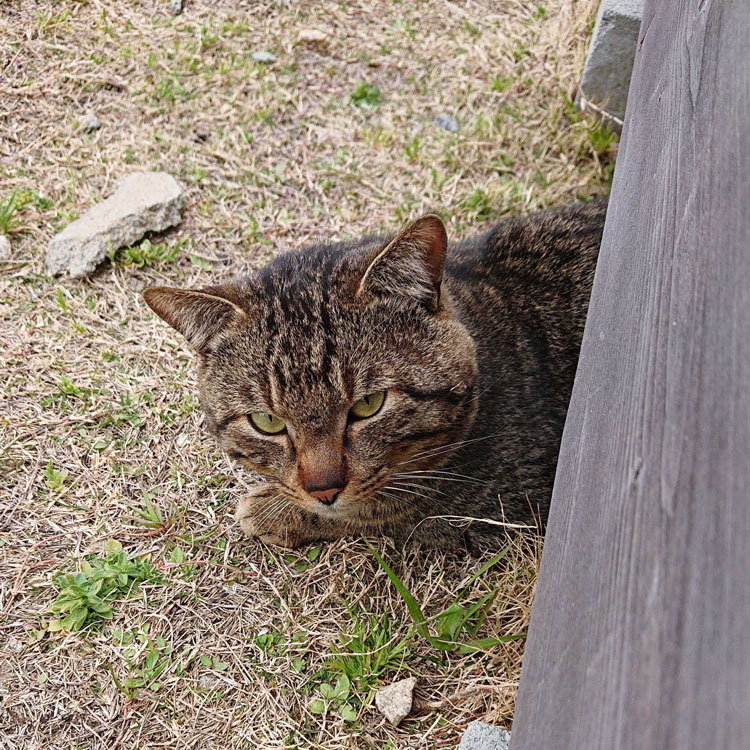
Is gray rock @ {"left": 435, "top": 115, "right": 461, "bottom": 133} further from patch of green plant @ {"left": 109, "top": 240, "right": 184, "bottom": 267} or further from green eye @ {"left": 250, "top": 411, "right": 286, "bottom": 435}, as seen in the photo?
green eye @ {"left": 250, "top": 411, "right": 286, "bottom": 435}

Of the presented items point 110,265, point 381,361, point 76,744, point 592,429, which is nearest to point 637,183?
point 592,429

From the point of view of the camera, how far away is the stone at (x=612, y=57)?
13.3ft

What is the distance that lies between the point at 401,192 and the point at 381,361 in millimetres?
2081

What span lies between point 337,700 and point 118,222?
2.67 metres

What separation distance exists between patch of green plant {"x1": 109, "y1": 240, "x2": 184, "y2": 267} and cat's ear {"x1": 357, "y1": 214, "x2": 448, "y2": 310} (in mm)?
1832

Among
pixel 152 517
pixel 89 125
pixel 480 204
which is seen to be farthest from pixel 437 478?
pixel 89 125

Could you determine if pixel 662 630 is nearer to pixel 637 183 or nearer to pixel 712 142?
pixel 712 142

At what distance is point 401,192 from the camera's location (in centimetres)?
430

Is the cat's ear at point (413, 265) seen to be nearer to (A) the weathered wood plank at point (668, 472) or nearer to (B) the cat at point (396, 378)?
(B) the cat at point (396, 378)

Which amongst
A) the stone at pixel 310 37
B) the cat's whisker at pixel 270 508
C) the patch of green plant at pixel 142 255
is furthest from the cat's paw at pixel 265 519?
the stone at pixel 310 37

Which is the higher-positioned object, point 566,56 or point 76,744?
→ point 566,56

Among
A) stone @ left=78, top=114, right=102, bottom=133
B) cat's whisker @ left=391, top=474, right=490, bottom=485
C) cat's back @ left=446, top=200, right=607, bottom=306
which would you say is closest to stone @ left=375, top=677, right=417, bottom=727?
cat's whisker @ left=391, top=474, right=490, bottom=485

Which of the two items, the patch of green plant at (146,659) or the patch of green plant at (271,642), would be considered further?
the patch of green plant at (271,642)

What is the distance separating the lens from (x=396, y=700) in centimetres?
244
